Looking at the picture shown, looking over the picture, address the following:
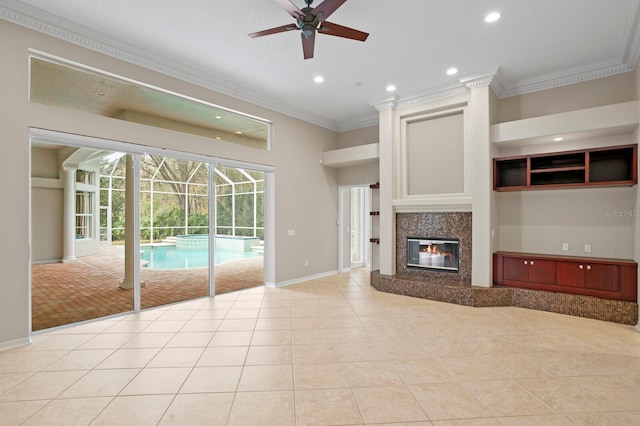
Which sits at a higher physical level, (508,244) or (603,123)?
(603,123)

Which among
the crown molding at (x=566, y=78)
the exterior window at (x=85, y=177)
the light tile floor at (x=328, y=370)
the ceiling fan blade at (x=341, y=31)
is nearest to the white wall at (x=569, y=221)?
the light tile floor at (x=328, y=370)

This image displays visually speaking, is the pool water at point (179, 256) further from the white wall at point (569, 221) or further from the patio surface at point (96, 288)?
the white wall at point (569, 221)

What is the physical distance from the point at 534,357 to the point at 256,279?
468 centimetres

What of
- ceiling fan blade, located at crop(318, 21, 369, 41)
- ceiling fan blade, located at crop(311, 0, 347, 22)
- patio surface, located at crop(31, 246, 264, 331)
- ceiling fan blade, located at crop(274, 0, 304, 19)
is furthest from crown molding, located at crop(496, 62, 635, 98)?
patio surface, located at crop(31, 246, 264, 331)

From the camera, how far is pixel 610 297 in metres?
4.07

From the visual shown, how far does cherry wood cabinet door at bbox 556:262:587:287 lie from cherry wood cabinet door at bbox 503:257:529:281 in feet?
1.23

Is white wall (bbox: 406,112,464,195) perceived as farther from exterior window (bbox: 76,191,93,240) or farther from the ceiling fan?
exterior window (bbox: 76,191,93,240)

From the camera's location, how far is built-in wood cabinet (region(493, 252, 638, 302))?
4004 millimetres

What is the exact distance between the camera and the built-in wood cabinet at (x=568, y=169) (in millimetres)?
4227

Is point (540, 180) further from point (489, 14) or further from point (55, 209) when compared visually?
point (55, 209)

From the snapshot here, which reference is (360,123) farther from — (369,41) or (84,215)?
(84,215)

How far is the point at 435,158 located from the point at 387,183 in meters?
0.92

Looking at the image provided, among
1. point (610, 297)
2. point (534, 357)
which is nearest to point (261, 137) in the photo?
point (534, 357)

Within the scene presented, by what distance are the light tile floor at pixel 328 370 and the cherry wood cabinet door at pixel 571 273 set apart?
1.62ft
